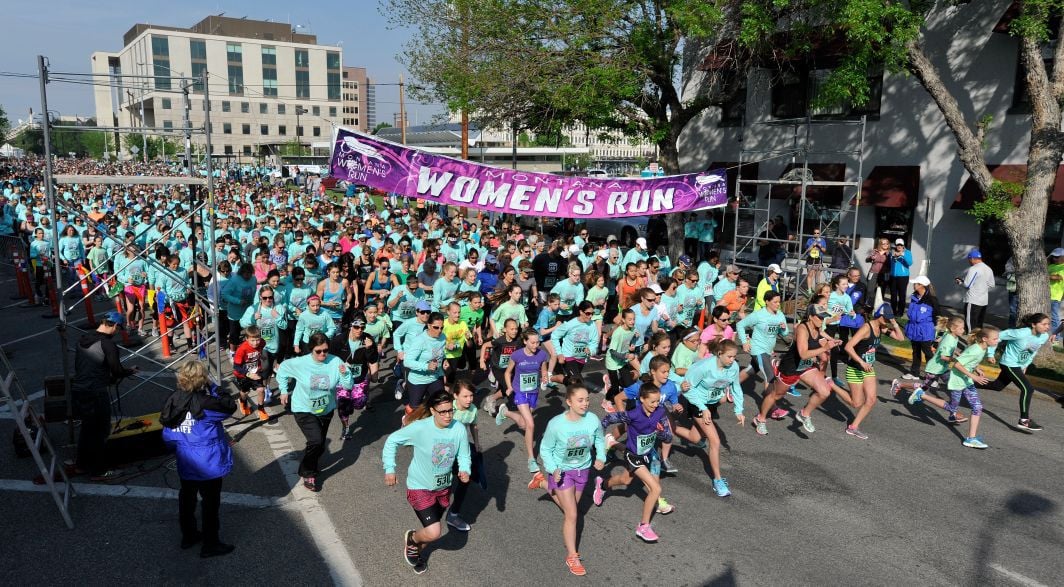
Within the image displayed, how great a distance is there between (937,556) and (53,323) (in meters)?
15.9

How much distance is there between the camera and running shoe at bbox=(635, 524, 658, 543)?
638cm

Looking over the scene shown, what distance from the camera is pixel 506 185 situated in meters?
14.6

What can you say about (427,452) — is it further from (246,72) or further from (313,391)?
(246,72)

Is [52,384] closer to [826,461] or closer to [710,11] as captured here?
[826,461]

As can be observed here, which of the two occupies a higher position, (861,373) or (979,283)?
(979,283)

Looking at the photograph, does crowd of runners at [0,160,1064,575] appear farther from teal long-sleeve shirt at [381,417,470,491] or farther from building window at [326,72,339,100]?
building window at [326,72,339,100]

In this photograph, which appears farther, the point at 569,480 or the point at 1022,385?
the point at 1022,385

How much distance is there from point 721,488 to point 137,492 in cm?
585

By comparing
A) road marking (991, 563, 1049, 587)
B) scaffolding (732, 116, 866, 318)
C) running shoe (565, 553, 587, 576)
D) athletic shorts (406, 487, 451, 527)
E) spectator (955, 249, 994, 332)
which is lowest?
road marking (991, 563, 1049, 587)

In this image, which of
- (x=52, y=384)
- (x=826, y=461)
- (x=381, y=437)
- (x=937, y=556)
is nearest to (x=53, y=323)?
(x=52, y=384)

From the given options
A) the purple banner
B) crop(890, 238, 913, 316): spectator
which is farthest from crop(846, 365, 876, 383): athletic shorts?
the purple banner

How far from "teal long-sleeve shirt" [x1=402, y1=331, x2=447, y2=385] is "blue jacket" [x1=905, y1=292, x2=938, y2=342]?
7477mm

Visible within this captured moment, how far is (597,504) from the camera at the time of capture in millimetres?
7148

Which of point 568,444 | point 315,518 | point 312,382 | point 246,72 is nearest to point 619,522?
point 568,444
